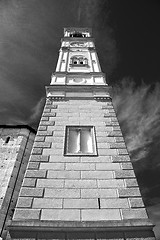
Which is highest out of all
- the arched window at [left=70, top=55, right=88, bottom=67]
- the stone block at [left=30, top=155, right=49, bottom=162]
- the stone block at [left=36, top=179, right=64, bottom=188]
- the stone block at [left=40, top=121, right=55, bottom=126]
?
the arched window at [left=70, top=55, right=88, bottom=67]

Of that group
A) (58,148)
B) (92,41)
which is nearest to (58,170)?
(58,148)

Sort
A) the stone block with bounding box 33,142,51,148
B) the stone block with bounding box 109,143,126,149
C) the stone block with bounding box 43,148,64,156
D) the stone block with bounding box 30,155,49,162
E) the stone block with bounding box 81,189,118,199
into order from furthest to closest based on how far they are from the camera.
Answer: the stone block with bounding box 109,143,126,149, the stone block with bounding box 33,142,51,148, the stone block with bounding box 43,148,64,156, the stone block with bounding box 30,155,49,162, the stone block with bounding box 81,189,118,199

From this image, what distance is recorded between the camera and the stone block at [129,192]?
4.91 metres

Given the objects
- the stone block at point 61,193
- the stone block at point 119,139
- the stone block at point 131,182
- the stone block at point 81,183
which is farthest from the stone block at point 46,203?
the stone block at point 119,139

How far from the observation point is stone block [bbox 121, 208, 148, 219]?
444cm

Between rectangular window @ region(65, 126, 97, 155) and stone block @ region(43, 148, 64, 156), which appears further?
rectangular window @ region(65, 126, 97, 155)

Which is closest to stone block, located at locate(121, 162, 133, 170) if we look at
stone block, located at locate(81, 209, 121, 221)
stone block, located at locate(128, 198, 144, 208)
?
stone block, located at locate(128, 198, 144, 208)

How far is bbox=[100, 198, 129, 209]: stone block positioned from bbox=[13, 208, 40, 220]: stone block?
188 cm

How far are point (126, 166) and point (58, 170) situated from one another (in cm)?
240

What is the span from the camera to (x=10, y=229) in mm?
4074

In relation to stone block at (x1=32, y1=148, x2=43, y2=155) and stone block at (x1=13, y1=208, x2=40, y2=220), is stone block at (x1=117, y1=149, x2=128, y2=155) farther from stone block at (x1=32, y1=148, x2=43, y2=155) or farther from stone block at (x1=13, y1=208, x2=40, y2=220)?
stone block at (x1=13, y1=208, x2=40, y2=220)

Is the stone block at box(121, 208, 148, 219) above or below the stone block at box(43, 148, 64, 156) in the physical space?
below

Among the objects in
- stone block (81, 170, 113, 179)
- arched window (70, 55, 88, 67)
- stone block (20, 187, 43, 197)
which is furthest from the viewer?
arched window (70, 55, 88, 67)

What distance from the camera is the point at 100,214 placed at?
4.48 meters
